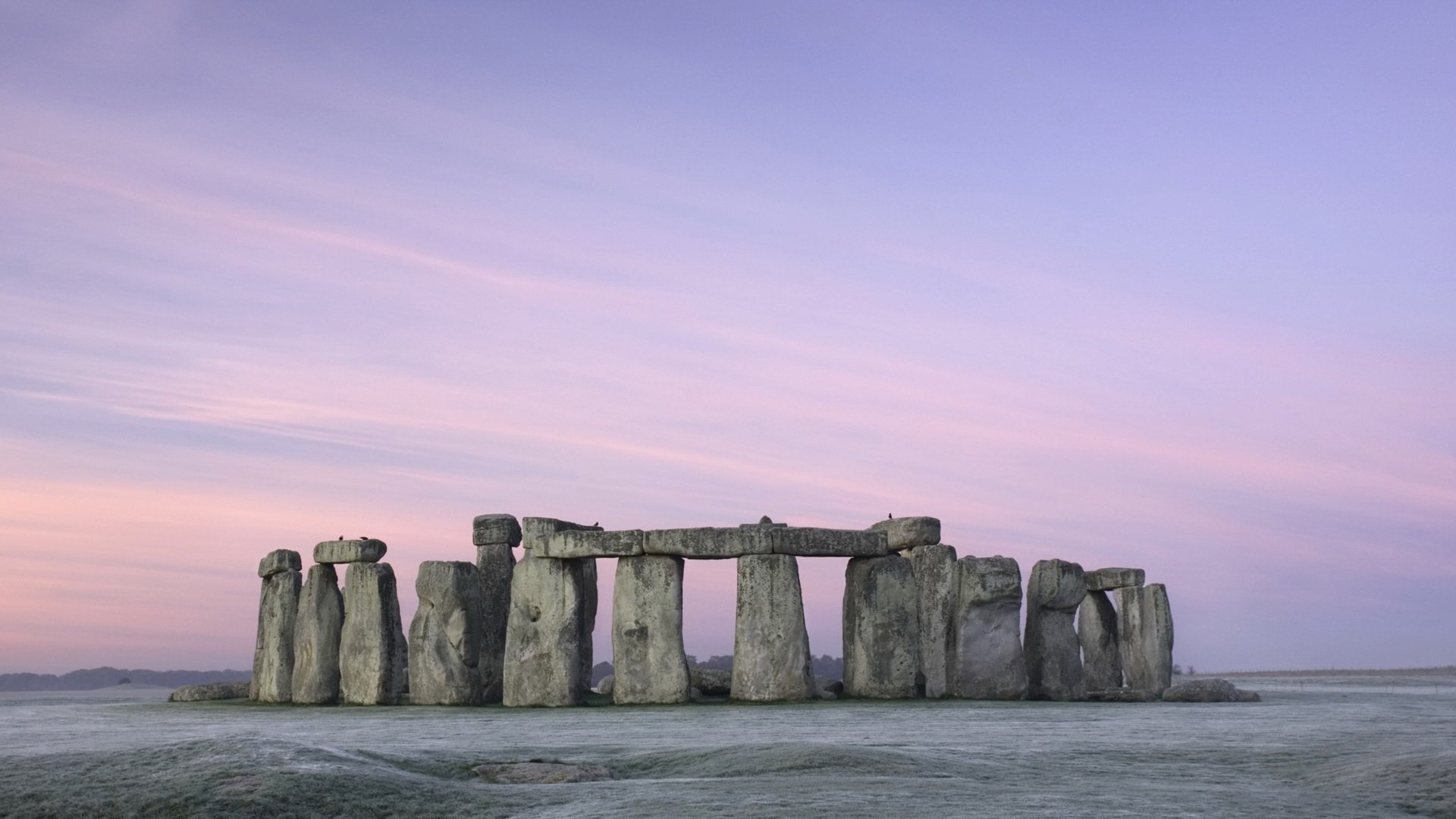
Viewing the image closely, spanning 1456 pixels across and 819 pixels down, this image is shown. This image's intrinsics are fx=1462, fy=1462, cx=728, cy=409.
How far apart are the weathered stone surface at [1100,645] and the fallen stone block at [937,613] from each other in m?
4.03

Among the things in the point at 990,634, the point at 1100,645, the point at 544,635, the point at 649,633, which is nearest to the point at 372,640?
the point at 544,635

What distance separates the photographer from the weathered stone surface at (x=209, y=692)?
28641mm

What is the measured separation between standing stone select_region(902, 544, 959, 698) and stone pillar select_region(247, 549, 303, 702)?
1165cm

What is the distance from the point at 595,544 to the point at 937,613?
629 centimetres

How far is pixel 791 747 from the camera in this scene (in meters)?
12.9

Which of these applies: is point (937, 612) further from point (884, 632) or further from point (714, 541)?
point (714, 541)

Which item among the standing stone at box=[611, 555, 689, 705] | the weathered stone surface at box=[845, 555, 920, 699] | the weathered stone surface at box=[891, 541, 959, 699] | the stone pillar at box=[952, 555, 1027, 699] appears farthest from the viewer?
the weathered stone surface at box=[891, 541, 959, 699]

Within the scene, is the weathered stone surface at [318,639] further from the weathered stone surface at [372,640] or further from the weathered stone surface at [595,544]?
the weathered stone surface at [595,544]

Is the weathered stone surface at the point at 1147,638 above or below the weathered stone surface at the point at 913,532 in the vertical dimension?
below

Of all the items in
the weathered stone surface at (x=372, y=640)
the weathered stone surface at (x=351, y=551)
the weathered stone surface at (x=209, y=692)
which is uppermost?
the weathered stone surface at (x=351, y=551)

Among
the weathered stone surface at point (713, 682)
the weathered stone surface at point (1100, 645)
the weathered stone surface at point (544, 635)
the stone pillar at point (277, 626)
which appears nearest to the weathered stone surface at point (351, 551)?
the stone pillar at point (277, 626)

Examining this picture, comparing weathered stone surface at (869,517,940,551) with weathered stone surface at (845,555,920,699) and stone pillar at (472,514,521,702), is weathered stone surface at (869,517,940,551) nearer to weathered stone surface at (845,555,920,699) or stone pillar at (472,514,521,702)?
weathered stone surface at (845,555,920,699)

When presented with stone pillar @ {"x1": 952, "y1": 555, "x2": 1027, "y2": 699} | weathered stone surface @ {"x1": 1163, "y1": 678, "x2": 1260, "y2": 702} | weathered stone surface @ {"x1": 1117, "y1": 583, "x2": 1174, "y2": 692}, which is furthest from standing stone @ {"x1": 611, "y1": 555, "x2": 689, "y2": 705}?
weathered stone surface @ {"x1": 1117, "y1": 583, "x2": 1174, "y2": 692}

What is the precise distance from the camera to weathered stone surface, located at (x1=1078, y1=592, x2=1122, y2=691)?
95.8 feet
